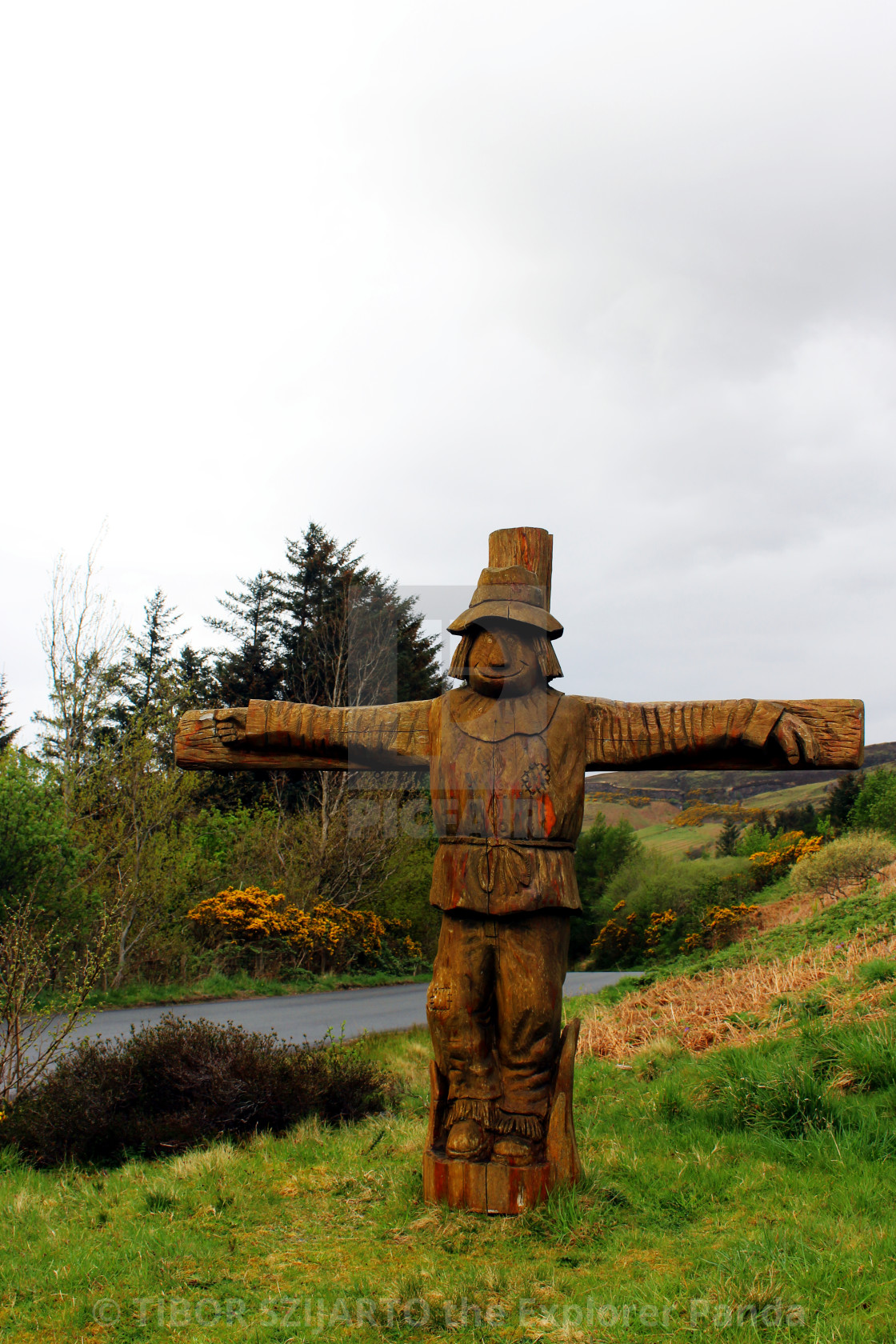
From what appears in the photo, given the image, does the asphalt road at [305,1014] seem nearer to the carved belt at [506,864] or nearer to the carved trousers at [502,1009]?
the carved trousers at [502,1009]

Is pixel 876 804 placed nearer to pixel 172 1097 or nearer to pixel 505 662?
pixel 172 1097

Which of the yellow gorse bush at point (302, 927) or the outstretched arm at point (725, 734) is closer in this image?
the outstretched arm at point (725, 734)

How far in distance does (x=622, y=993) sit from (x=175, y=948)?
8262 millimetres

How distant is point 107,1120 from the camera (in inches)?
220

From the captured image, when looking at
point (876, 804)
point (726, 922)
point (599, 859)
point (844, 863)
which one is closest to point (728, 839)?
point (599, 859)

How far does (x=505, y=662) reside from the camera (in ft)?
14.7

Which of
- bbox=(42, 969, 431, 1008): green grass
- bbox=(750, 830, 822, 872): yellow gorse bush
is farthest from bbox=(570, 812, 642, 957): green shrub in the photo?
bbox=(42, 969, 431, 1008): green grass

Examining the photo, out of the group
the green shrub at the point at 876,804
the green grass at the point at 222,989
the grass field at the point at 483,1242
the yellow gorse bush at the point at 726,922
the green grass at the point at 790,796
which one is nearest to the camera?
the grass field at the point at 483,1242

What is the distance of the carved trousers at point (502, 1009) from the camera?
13.8ft

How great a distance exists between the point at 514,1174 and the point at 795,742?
2255mm

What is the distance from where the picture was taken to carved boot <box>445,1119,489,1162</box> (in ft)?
13.5

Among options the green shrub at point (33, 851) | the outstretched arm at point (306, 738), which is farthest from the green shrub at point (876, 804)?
the outstretched arm at point (306, 738)

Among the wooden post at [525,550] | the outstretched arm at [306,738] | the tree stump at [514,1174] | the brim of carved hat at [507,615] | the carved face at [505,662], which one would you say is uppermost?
the wooden post at [525,550]

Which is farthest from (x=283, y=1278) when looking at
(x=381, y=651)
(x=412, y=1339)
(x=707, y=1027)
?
(x=381, y=651)
